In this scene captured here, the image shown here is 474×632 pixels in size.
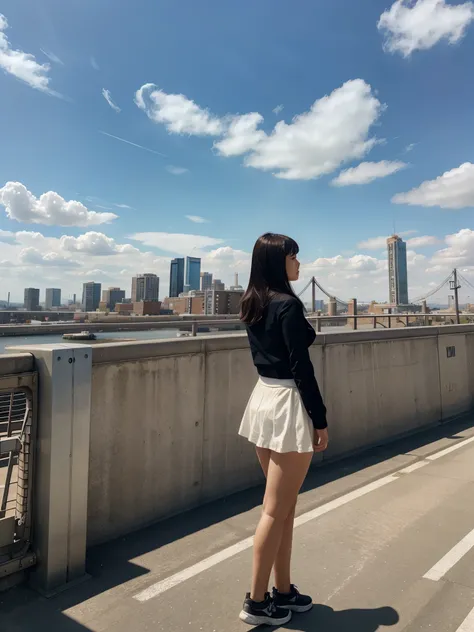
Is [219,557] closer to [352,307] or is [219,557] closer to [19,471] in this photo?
[19,471]

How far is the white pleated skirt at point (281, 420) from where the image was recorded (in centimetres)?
239

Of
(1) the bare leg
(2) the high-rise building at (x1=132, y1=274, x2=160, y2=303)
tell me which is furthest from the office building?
(2) the high-rise building at (x1=132, y1=274, x2=160, y2=303)

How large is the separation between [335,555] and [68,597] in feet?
6.44

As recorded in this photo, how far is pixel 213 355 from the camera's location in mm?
4488

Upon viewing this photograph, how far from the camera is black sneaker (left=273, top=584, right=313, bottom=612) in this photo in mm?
2645

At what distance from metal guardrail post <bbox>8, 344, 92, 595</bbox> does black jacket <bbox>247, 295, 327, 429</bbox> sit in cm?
136

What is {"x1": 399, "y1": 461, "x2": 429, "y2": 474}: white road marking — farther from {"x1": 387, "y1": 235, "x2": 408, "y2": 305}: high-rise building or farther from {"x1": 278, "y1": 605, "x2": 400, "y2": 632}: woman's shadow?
{"x1": 387, "y1": 235, "x2": 408, "y2": 305}: high-rise building

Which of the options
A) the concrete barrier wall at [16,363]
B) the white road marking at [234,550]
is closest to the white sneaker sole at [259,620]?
the white road marking at [234,550]

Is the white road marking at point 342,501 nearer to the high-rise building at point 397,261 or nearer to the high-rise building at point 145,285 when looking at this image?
the high-rise building at point 145,285

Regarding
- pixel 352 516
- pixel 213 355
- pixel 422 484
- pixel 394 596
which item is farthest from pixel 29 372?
pixel 422 484

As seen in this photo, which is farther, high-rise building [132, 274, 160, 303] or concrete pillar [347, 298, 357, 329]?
high-rise building [132, 274, 160, 303]

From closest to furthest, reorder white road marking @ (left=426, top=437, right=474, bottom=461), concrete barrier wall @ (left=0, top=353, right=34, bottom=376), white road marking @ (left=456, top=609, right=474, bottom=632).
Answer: white road marking @ (left=456, top=609, right=474, bottom=632), concrete barrier wall @ (left=0, top=353, right=34, bottom=376), white road marking @ (left=426, top=437, right=474, bottom=461)

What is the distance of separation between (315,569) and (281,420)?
5.03 feet

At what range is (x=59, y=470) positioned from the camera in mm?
2953
